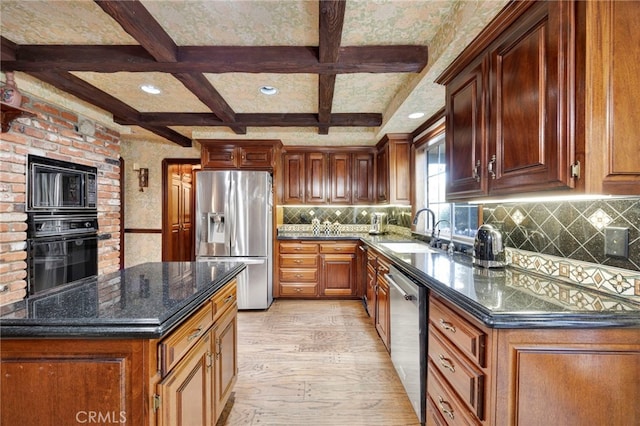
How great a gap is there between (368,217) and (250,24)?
11.4ft

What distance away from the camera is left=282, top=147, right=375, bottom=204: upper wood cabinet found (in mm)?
4305

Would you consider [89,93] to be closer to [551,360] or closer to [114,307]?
[114,307]

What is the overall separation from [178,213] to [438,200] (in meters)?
4.51

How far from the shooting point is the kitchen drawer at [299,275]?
3.96 metres

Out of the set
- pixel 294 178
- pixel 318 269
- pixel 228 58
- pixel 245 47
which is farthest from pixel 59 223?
pixel 318 269

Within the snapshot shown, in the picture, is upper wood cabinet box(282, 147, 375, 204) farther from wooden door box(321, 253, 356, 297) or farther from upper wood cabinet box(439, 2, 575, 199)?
upper wood cabinet box(439, 2, 575, 199)

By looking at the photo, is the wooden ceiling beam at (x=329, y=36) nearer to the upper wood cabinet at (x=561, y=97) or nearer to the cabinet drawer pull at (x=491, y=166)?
the upper wood cabinet at (x=561, y=97)

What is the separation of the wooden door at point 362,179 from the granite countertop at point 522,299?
2.61m

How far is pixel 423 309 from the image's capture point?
164 centimetres

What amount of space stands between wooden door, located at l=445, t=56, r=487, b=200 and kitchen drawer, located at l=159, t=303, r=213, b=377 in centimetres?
163

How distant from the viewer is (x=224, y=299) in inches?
65.2

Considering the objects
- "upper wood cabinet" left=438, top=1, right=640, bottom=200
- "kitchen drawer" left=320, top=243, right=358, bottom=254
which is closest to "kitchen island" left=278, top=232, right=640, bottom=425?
"upper wood cabinet" left=438, top=1, right=640, bottom=200

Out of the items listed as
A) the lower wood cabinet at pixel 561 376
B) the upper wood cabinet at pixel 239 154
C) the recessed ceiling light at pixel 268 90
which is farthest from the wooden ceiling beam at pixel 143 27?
the lower wood cabinet at pixel 561 376

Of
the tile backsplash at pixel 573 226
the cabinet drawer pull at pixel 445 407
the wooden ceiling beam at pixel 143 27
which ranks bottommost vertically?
the cabinet drawer pull at pixel 445 407
